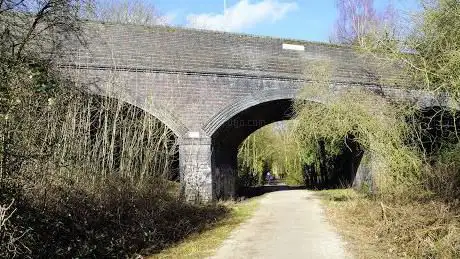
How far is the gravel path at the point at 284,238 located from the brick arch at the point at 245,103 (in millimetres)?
3202

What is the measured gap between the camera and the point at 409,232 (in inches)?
288

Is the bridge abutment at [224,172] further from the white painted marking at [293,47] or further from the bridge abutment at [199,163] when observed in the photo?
the white painted marking at [293,47]

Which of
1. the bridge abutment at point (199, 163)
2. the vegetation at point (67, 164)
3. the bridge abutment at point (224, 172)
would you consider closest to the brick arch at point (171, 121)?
the bridge abutment at point (199, 163)

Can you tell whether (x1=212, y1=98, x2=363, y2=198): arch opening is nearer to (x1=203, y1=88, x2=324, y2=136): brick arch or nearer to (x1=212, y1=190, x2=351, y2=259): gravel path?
(x1=203, y1=88, x2=324, y2=136): brick arch

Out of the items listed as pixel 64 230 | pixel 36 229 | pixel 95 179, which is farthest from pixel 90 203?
pixel 36 229

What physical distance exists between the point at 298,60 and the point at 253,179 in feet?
51.4

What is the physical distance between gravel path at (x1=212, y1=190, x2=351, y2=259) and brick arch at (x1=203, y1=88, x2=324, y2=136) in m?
3.20

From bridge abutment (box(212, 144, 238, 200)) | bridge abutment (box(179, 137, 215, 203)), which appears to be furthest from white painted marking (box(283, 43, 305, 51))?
bridge abutment (box(179, 137, 215, 203))

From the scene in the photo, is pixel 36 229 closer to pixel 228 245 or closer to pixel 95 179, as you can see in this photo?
pixel 95 179

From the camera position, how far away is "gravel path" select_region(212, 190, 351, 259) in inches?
288

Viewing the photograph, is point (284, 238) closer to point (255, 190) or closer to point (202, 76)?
point (202, 76)

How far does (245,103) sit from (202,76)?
1596 millimetres

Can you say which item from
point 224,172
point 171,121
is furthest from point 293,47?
point 171,121

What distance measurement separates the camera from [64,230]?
648cm
